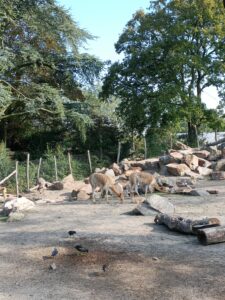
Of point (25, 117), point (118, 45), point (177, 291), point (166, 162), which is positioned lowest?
point (177, 291)

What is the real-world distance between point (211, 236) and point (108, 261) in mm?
1985

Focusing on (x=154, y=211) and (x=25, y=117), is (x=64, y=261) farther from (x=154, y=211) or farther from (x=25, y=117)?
(x=25, y=117)

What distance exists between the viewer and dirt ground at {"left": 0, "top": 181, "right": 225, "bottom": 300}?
6551mm

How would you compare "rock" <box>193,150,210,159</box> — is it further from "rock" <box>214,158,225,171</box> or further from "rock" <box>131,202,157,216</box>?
"rock" <box>131,202,157,216</box>

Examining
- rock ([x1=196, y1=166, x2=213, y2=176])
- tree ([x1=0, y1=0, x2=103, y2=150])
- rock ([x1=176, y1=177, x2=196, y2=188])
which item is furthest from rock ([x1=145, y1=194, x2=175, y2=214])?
tree ([x1=0, y1=0, x2=103, y2=150])

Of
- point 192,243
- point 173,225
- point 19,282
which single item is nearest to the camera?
point 19,282

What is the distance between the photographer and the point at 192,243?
8.88 meters

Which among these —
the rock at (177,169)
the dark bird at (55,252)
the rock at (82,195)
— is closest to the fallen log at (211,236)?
the dark bird at (55,252)

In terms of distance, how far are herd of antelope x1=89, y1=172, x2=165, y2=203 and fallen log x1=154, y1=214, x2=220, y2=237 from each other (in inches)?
168

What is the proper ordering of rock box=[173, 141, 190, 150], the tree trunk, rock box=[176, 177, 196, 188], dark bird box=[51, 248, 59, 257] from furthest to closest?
the tree trunk
rock box=[173, 141, 190, 150]
rock box=[176, 177, 196, 188]
dark bird box=[51, 248, 59, 257]

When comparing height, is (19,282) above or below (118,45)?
below

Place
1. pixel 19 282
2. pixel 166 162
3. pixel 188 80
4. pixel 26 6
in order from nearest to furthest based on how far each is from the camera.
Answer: pixel 19 282, pixel 166 162, pixel 26 6, pixel 188 80

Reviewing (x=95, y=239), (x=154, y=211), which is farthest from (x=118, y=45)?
(x=95, y=239)

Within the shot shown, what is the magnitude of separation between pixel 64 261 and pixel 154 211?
4.21 m
